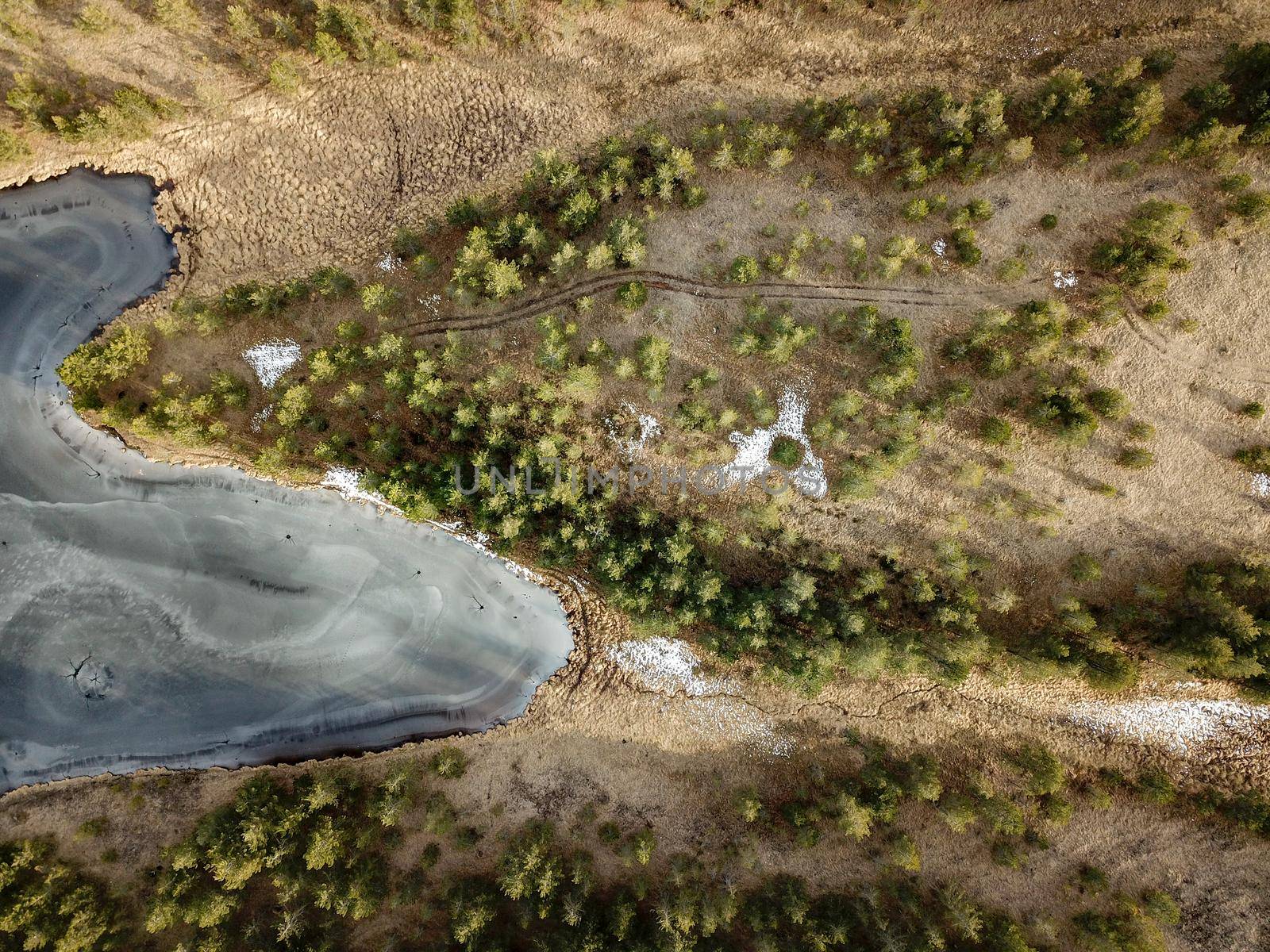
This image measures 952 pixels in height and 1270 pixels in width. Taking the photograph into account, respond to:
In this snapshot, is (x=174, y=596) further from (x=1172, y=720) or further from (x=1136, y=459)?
(x=1172, y=720)

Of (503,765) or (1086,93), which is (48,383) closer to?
(503,765)

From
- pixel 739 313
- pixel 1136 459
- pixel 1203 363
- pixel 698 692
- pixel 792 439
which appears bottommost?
pixel 698 692

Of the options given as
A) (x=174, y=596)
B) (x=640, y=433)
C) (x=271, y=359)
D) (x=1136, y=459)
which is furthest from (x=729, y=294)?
(x=174, y=596)

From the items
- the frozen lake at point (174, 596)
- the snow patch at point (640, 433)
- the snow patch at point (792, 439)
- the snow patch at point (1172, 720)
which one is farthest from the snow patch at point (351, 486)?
the snow patch at point (1172, 720)

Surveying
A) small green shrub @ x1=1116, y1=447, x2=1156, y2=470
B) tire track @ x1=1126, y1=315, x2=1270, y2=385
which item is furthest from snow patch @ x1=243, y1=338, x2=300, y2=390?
tire track @ x1=1126, y1=315, x2=1270, y2=385

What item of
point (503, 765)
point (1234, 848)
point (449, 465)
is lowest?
point (1234, 848)

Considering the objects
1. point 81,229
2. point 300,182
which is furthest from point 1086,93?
point 81,229

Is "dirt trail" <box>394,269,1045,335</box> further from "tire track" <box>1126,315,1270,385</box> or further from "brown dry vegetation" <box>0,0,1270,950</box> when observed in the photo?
"tire track" <box>1126,315,1270,385</box>
